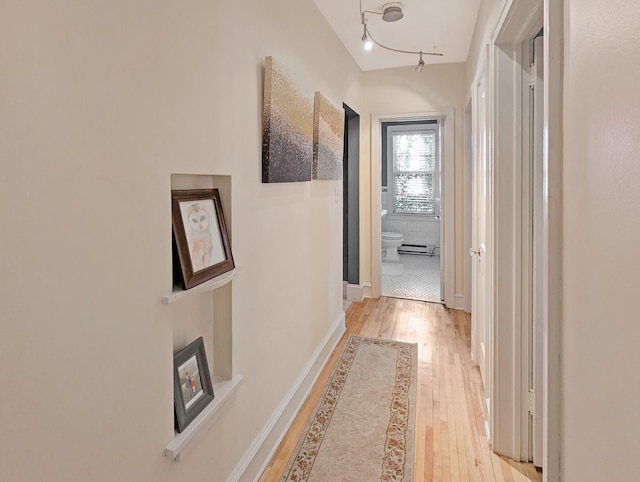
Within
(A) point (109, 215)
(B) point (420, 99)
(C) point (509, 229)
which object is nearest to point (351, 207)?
(B) point (420, 99)

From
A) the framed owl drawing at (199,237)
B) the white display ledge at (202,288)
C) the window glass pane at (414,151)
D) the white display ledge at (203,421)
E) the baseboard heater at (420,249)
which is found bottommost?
Result: the white display ledge at (203,421)

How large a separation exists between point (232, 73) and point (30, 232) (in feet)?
3.27

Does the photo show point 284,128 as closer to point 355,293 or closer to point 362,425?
point 362,425

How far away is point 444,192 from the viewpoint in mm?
4074

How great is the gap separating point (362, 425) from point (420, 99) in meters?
3.15

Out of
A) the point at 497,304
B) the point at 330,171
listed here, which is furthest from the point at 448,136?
the point at 497,304

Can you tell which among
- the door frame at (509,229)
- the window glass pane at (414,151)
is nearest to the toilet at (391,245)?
the window glass pane at (414,151)

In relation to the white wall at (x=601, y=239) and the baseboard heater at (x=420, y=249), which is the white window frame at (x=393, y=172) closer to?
the baseboard heater at (x=420, y=249)

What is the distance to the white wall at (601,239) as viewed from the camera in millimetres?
625

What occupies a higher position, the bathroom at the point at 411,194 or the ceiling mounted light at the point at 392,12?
the ceiling mounted light at the point at 392,12

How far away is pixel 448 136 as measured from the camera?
396cm

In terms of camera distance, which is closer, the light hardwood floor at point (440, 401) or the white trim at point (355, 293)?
the light hardwood floor at point (440, 401)

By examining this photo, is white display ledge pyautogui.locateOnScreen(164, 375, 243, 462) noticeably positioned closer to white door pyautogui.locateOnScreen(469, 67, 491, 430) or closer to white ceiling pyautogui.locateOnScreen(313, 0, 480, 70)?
white door pyautogui.locateOnScreen(469, 67, 491, 430)

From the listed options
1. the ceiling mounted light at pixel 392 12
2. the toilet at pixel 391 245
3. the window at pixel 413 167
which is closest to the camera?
the ceiling mounted light at pixel 392 12
